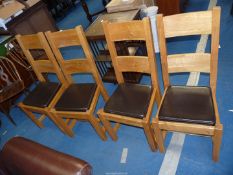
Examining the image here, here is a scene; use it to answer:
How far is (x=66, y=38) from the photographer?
1867 mm

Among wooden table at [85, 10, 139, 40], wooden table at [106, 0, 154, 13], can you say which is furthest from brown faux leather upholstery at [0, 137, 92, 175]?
wooden table at [106, 0, 154, 13]

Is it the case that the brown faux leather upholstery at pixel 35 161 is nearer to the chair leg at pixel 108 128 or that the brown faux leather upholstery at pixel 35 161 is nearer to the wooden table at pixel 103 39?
the chair leg at pixel 108 128

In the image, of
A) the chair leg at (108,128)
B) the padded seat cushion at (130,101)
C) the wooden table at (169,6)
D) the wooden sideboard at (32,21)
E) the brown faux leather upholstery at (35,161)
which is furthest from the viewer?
the wooden sideboard at (32,21)

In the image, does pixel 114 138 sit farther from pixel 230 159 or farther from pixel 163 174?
pixel 230 159

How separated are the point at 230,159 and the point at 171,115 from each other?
617 millimetres

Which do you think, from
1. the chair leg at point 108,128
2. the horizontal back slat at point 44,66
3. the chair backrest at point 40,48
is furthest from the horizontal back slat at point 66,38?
the chair leg at point 108,128

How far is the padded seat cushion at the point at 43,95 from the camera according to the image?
2.09 m

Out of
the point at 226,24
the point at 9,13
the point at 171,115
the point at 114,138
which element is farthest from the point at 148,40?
the point at 9,13

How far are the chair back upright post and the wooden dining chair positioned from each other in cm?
9

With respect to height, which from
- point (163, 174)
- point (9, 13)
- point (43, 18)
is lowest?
point (163, 174)

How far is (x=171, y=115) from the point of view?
4.84 feet

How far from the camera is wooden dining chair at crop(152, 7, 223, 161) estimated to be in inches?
53.9

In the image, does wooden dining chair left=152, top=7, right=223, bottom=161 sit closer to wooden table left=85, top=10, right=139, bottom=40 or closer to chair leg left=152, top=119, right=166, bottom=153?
chair leg left=152, top=119, right=166, bottom=153

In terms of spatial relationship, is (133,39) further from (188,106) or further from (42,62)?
(42,62)
